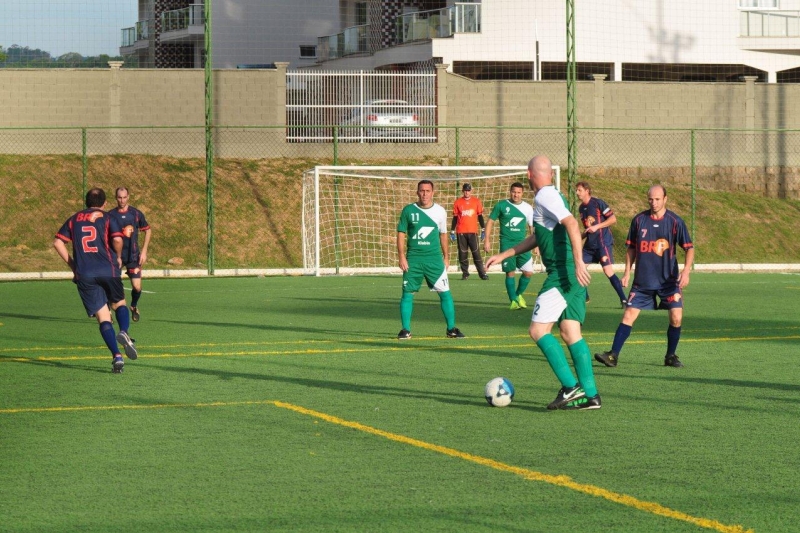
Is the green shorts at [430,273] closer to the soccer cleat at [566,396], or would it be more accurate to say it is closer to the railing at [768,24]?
the soccer cleat at [566,396]

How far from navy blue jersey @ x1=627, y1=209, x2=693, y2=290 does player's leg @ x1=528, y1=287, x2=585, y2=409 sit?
10.4 feet

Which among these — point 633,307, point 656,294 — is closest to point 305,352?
point 633,307

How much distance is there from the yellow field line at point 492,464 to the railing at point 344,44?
141 feet

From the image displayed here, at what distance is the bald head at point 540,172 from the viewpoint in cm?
910

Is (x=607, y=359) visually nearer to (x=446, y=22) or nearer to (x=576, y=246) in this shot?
(x=576, y=246)

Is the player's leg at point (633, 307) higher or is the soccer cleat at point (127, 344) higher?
the player's leg at point (633, 307)

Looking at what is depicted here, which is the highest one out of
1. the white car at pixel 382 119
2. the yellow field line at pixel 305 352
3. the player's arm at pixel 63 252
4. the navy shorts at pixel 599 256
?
the white car at pixel 382 119

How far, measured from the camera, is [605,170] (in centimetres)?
3791

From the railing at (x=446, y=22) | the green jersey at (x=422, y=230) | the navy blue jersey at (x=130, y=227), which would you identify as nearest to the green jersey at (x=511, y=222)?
the green jersey at (x=422, y=230)

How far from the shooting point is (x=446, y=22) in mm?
45125

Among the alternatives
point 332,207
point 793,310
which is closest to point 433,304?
point 793,310

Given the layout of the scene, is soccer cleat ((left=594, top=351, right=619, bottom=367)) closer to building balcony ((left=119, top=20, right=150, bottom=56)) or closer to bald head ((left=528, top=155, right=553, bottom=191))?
bald head ((left=528, top=155, right=553, bottom=191))

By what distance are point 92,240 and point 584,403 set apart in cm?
535

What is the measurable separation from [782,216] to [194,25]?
31.7 m
